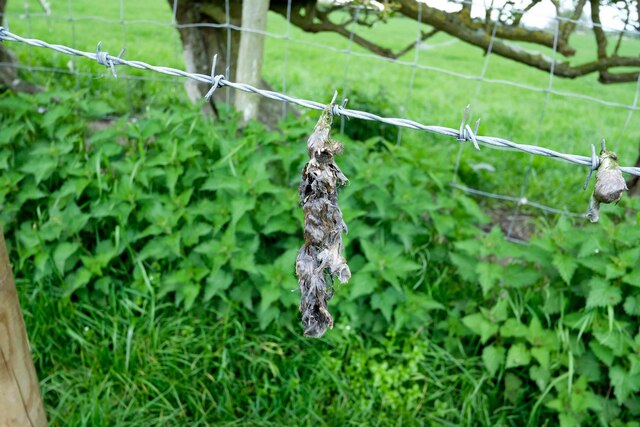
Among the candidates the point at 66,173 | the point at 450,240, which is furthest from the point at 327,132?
the point at 66,173

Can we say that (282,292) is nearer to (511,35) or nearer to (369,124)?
(369,124)

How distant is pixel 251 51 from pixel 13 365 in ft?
7.67

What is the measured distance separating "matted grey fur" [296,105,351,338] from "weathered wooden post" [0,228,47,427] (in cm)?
77

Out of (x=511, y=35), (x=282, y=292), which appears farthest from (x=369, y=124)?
(x=282, y=292)

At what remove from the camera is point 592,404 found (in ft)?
8.48

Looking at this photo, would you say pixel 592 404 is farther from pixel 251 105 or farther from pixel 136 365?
pixel 251 105

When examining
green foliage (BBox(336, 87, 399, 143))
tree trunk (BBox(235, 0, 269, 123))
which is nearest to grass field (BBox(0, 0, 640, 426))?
tree trunk (BBox(235, 0, 269, 123))

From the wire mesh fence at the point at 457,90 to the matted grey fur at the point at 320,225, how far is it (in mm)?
2056

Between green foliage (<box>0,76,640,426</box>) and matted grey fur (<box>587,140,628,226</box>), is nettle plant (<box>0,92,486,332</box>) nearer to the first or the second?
green foliage (<box>0,76,640,426</box>)

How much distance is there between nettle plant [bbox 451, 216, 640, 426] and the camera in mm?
2604

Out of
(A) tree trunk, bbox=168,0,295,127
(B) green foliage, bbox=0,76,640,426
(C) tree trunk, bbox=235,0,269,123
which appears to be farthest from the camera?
(A) tree trunk, bbox=168,0,295,127

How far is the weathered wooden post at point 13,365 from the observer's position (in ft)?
5.21

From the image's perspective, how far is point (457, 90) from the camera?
8.16m

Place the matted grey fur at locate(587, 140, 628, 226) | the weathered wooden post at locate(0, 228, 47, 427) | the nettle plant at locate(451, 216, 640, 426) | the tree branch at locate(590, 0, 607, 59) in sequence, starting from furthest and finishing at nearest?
the tree branch at locate(590, 0, 607, 59) < the nettle plant at locate(451, 216, 640, 426) < the weathered wooden post at locate(0, 228, 47, 427) < the matted grey fur at locate(587, 140, 628, 226)
